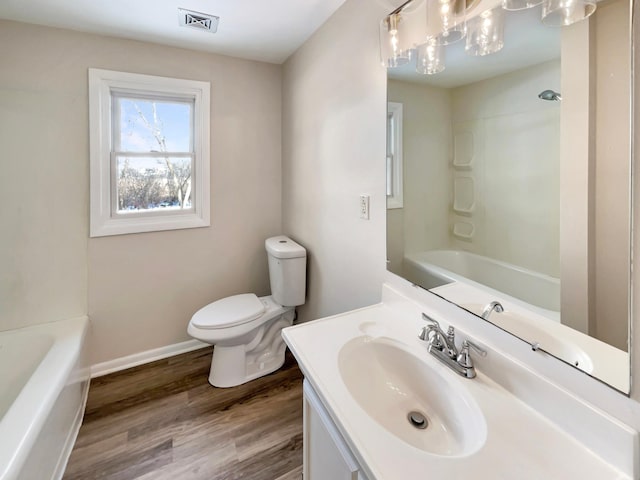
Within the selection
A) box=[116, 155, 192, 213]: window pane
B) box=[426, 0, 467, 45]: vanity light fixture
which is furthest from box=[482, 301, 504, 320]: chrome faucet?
box=[116, 155, 192, 213]: window pane

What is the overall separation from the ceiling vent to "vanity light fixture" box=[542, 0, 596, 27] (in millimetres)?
1706

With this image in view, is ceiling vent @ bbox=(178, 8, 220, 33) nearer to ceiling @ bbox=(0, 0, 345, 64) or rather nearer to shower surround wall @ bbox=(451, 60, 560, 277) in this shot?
ceiling @ bbox=(0, 0, 345, 64)

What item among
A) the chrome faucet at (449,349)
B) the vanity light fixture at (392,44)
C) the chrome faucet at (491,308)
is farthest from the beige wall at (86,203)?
the chrome faucet at (491,308)

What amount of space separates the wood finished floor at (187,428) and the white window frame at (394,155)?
4.39 feet

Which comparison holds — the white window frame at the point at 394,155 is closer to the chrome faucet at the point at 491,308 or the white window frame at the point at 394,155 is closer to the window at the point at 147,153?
the chrome faucet at the point at 491,308

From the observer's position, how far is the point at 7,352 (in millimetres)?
1752

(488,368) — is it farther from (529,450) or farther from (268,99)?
(268,99)

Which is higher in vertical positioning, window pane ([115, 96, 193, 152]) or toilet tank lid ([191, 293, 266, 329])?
window pane ([115, 96, 193, 152])

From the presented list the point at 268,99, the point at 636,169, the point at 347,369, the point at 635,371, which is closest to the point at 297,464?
the point at 347,369

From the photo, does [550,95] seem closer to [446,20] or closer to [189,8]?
[446,20]

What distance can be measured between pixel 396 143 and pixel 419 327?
30.9 inches

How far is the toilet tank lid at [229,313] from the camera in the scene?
1936 mm

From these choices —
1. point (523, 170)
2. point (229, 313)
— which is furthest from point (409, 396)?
point (229, 313)

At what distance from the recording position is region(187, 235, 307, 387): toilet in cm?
195
